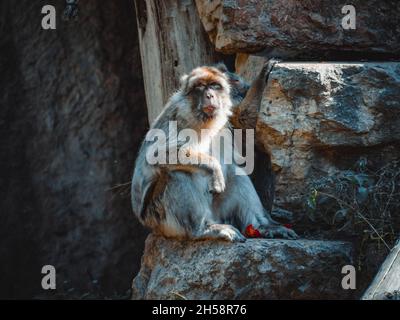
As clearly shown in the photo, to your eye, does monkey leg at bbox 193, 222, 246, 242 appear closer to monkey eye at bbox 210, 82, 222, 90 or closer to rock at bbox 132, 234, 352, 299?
rock at bbox 132, 234, 352, 299

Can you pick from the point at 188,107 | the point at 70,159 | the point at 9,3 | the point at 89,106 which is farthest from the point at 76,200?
the point at 188,107

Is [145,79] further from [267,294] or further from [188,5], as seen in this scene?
[267,294]

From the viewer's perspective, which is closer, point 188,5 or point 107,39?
point 188,5

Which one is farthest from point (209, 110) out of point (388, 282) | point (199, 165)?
point (388, 282)

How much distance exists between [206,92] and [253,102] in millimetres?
701

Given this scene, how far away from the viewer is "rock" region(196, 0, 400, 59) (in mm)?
7582

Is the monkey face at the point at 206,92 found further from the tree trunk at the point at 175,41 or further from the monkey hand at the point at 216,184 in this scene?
the tree trunk at the point at 175,41

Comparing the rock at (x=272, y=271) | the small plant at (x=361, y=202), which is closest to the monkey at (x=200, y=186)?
the rock at (x=272, y=271)

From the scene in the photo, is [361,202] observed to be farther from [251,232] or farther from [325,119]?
[251,232]

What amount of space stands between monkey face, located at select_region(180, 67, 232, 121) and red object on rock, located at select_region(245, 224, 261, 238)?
1008 millimetres

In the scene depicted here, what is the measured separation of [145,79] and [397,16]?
2.88 meters

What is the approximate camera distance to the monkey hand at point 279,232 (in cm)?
688

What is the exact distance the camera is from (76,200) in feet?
31.8

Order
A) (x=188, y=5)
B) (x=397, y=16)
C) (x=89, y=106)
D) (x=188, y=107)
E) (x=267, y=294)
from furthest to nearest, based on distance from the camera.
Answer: (x=89, y=106) → (x=188, y=5) → (x=397, y=16) → (x=188, y=107) → (x=267, y=294)
